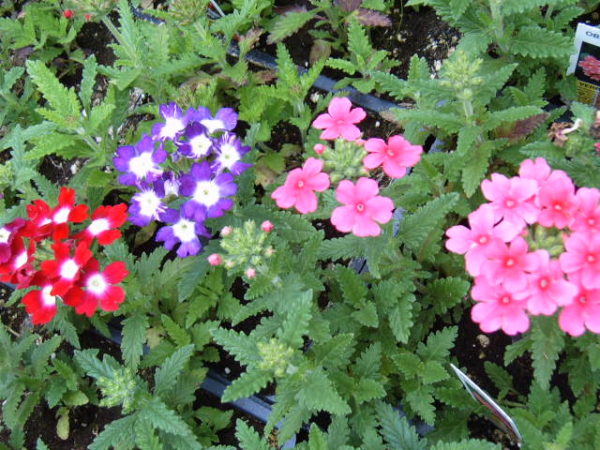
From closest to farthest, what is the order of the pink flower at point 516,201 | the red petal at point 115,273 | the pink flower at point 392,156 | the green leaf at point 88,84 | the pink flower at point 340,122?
the pink flower at point 516,201 < the pink flower at point 392,156 < the pink flower at point 340,122 < the red petal at point 115,273 < the green leaf at point 88,84

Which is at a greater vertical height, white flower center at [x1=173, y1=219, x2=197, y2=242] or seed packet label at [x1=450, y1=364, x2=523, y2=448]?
white flower center at [x1=173, y1=219, x2=197, y2=242]

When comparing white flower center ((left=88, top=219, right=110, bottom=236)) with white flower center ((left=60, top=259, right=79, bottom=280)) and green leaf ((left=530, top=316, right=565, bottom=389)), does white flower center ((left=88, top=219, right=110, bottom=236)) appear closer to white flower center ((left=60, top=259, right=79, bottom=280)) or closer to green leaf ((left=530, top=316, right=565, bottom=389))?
white flower center ((left=60, top=259, right=79, bottom=280))

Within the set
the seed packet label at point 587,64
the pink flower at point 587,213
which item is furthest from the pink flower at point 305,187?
the seed packet label at point 587,64

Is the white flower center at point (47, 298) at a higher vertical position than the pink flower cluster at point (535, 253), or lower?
lower

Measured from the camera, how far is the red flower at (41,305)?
2.12 m

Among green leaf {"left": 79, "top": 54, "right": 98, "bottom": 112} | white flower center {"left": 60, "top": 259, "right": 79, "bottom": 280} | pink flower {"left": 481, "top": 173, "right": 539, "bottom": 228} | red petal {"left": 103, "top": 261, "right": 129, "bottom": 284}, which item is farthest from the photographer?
green leaf {"left": 79, "top": 54, "right": 98, "bottom": 112}

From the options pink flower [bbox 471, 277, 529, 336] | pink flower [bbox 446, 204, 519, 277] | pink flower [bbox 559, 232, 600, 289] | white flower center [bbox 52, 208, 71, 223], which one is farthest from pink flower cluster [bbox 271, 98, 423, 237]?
white flower center [bbox 52, 208, 71, 223]

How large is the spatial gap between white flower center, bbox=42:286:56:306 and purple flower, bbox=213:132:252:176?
2.41 feet

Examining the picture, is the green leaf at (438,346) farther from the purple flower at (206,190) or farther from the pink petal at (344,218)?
the purple flower at (206,190)

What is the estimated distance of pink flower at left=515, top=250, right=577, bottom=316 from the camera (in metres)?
1.39

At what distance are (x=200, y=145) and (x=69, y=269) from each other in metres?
0.59

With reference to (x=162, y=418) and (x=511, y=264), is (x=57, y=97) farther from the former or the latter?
(x=511, y=264)

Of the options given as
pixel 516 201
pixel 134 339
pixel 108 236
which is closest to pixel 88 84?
pixel 108 236

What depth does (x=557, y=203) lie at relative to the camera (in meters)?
1.48
